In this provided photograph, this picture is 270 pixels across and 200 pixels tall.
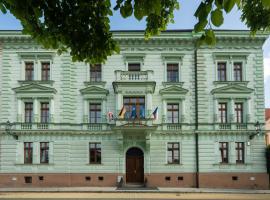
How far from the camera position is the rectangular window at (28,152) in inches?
1183

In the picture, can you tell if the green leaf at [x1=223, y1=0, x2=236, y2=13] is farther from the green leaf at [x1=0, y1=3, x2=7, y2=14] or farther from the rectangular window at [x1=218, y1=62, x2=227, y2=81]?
the rectangular window at [x1=218, y1=62, x2=227, y2=81]

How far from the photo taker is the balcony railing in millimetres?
29688

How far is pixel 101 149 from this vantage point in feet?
99.2

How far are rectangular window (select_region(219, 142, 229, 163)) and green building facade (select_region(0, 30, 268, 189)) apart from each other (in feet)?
0.24

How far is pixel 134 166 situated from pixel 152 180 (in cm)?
168

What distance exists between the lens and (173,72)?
3114 centimetres

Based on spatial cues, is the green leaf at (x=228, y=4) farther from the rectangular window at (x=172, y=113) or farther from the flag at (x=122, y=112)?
the rectangular window at (x=172, y=113)

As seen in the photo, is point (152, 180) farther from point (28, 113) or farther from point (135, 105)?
point (28, 113)

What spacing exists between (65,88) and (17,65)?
4054 mm

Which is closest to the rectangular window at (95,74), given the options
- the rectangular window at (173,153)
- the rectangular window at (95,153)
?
the rectangular window at (95,153)

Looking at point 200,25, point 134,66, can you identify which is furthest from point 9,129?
point 200,25

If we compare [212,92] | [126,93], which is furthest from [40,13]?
[212,92]

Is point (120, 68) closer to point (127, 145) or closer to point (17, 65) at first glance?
Answer: point (127, 145)

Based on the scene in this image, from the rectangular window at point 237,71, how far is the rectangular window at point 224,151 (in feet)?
16.4
